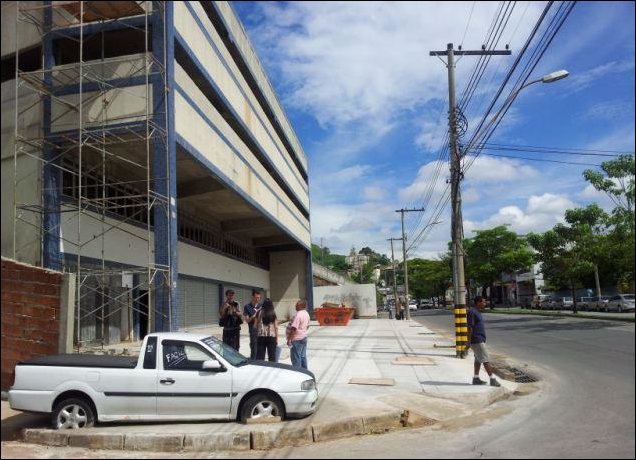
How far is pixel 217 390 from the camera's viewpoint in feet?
25.7

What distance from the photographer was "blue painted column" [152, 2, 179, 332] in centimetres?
1603

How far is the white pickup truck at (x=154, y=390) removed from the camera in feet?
25.2

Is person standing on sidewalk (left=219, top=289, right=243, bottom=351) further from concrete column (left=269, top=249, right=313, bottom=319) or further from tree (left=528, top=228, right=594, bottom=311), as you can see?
concrete column (left=269, top=249, right=313, bottom=319)

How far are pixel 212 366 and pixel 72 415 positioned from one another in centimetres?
197

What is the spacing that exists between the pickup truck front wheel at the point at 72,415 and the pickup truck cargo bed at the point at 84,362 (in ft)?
1.62

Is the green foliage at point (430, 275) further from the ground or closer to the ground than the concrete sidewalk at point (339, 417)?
further from the ground

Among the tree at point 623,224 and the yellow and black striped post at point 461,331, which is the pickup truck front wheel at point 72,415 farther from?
the yellow and black striped post at point 461,331

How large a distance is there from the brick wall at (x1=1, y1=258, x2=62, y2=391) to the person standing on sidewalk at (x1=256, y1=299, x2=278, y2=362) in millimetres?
3727

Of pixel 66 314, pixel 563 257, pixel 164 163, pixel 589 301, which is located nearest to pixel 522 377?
pixel 589 301

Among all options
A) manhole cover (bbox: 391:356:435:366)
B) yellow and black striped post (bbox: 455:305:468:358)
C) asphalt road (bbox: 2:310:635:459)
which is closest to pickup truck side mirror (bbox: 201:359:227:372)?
asphalt road (bbox: 2:310:635:459)

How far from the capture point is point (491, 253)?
5353cm

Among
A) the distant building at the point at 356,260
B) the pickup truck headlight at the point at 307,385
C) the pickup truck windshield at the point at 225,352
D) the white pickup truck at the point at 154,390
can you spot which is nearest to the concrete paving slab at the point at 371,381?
the pickup truck headlight at the point at 307,385

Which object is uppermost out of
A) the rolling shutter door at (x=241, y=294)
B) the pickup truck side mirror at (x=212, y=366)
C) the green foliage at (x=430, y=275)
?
the green foliage at (x=430, y=275)

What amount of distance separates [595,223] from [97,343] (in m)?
16.0
